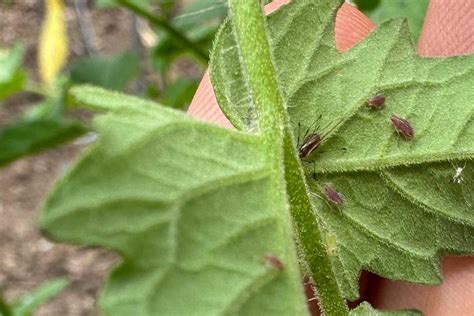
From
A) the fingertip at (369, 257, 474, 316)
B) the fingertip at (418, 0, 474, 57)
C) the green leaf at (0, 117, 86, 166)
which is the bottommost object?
the fingertip at (369, 257, 474, 316)

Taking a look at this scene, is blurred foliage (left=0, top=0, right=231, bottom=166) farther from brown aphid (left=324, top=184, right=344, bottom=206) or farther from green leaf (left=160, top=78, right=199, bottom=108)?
brown aphid (left=324, top=184, right=344, bottom=206)

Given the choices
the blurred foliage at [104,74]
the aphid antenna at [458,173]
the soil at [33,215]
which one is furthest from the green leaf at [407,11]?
the soil at [33,215]

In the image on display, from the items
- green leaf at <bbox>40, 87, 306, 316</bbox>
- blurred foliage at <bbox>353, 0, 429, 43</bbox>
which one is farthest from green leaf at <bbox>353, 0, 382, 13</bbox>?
green leaf at <bbox>40, 87, 306, 316</bbox>

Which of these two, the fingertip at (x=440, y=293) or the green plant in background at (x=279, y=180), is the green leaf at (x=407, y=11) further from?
the fingertip at (x=440, y=293)

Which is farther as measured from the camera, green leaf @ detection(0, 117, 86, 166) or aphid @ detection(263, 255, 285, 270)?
green leaf @ detection(0, 117, 86, 166)

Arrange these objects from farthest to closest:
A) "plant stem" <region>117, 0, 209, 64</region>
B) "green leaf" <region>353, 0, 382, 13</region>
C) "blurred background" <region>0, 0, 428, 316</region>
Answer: "blurred background" <region>0, 0, 428, 316</region> < "plant stem" <region>117, 0, 209, 64</region> < "green leaf" <region>353, 0, 382, 13</region>
